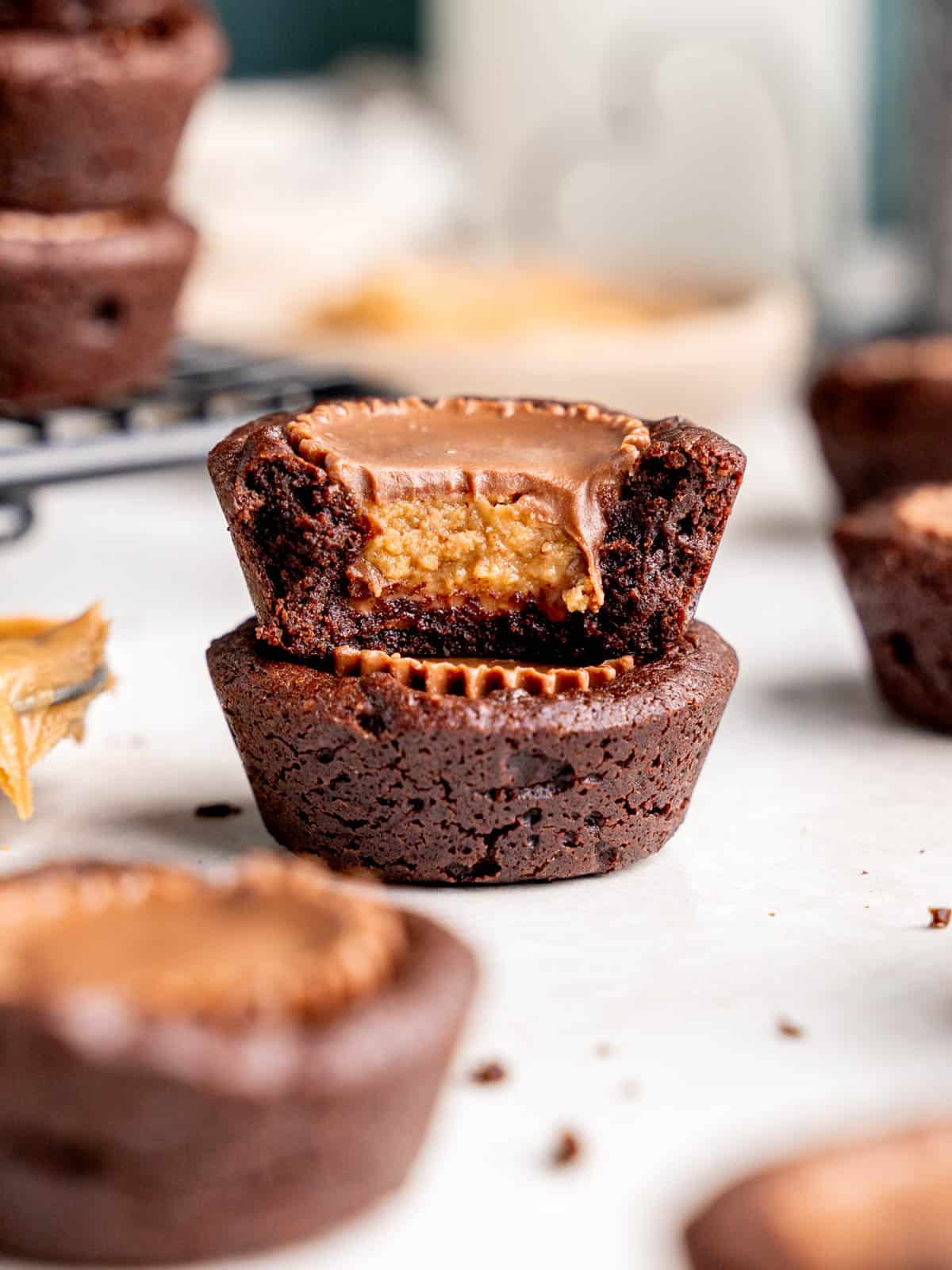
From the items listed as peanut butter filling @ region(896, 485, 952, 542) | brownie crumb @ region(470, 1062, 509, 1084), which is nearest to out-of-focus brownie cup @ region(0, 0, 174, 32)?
peanut butter filling @ region(896, 485, 952, 542)

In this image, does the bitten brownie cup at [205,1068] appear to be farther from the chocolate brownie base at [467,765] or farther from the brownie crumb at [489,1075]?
the chocolate brownie base at [467,765]

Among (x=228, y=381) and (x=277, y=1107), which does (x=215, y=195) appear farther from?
(x=277, y=1107)

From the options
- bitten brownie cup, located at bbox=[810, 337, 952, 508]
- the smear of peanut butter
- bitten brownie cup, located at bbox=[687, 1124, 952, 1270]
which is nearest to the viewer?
bitten brownie cup, located at bbox=[687, 1124, 952, 1270]

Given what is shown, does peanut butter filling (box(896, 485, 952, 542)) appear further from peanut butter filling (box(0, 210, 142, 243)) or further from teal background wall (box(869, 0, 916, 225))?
teal background wall (box(869, 0, 916, 225))

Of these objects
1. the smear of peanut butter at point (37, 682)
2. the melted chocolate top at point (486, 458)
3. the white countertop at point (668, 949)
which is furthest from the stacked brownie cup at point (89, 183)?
the melted chocolate top at point (486, 458)

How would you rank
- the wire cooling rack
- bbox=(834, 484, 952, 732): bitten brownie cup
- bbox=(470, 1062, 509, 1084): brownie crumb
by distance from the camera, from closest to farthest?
bbox=(470, 1062, 509, 1084): brownie crumb → bbox=(834, 484, 952, 732): bitten brownie cup → the wire cooling rack

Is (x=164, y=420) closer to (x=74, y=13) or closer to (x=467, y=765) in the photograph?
(x=74, y=13)
